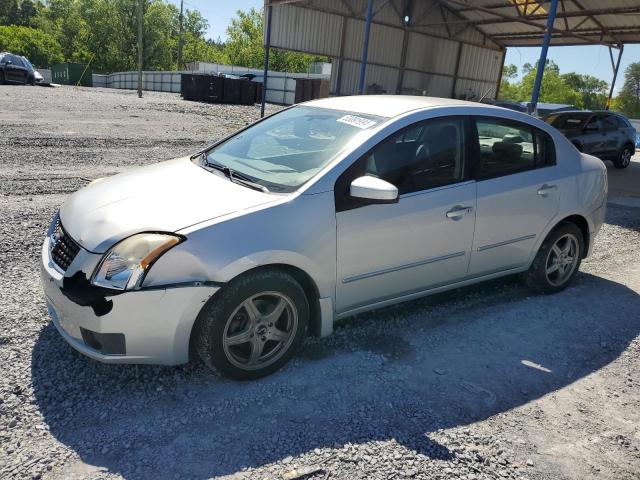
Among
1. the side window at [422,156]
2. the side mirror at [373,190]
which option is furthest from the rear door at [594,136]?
the side mirror at [373,190]

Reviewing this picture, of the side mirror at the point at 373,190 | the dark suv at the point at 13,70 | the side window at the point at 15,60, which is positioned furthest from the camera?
the side window at the point at 15,60

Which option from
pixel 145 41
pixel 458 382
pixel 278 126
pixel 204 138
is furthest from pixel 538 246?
pixel 145 41

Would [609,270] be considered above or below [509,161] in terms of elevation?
below

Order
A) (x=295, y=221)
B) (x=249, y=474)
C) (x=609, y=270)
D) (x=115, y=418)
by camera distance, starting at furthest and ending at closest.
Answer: (x=609, y=270)
(x=295, y=221)
(x=115, y=418)
(x=249, y=474)

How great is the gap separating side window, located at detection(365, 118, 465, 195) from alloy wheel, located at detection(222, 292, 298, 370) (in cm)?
103

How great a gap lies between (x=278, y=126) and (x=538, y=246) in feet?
8.00

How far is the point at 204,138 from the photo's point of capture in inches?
532

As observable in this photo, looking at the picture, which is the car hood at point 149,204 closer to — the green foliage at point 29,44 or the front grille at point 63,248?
the front grille at point 63,248

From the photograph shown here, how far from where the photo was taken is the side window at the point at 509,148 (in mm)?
4031

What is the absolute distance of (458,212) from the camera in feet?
12.5

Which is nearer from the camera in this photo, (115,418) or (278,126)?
(115,418)

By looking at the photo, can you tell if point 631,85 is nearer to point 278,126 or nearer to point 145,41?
point 145,41

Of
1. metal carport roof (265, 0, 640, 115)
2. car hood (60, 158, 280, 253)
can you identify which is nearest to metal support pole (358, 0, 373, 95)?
metal carport roof (265, 0, 640, 115)

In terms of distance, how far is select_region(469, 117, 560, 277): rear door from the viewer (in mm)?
4012
